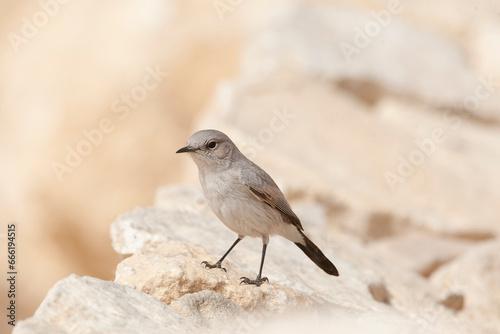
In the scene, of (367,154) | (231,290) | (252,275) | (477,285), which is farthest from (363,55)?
(231,290)

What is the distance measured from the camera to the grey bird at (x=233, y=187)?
5.04 m

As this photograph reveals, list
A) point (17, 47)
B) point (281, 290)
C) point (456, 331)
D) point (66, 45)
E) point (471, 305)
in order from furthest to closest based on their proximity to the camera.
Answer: point (17, 47) < point (66, 45) < point (471, 305) < point (456, 331) < point (281, 290)

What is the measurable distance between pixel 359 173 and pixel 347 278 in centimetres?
336

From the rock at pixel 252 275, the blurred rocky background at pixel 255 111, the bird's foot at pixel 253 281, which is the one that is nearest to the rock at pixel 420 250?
the blurred rocky background at pixel 255 111

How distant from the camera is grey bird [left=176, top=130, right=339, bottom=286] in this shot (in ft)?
16.5

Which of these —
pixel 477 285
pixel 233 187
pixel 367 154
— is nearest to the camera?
pixel 233 187

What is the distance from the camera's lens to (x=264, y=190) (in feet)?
17.0

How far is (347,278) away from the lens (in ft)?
20.0

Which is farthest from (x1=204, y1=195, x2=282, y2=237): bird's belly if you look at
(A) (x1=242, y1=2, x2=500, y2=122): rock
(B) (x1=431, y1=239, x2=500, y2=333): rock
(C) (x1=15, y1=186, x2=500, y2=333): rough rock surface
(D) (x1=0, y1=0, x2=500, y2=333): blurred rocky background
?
(A) (x1=242, y1=2, x2=500, y2=122): rock

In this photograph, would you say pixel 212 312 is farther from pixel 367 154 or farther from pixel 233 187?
pixel 367 154

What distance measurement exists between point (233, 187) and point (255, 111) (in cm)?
506

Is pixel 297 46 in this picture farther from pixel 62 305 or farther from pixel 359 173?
pixel 62 305

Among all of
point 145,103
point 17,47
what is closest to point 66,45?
point 17,47

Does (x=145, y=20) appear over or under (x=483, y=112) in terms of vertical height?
under
